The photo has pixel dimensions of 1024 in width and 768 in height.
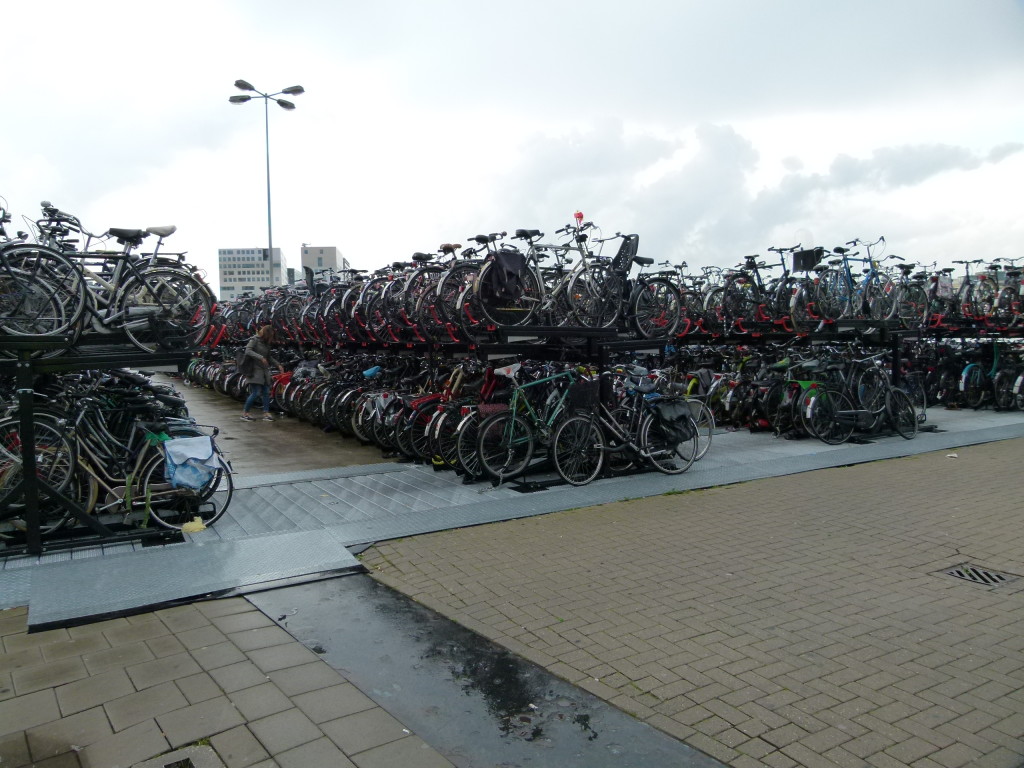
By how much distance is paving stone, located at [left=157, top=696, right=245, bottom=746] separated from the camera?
2949mm

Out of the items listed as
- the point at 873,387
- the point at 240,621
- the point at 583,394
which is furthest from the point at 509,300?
the point at 873,387

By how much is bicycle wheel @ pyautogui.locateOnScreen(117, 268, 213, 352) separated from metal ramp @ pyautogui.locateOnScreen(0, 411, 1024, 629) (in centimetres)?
154

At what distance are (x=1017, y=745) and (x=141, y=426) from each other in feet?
18.4

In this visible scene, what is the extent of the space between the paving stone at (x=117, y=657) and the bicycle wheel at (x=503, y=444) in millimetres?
3932

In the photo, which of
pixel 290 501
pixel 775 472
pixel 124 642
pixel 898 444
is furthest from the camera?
pixel 898 444

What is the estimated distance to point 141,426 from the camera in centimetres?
573

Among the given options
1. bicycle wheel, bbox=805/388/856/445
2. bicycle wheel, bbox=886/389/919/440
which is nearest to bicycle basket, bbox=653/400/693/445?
bicycle wheel, bbox=805/388/856/445

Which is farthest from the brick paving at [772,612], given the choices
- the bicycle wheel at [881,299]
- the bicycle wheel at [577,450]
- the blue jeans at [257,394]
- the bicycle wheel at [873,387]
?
the blue jeans at [257,394]

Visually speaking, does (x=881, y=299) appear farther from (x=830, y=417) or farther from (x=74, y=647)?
(x=74, y=647)

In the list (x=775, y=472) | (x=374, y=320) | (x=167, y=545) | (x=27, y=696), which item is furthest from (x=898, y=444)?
(x=27, y=696)

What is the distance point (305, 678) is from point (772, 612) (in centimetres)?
254

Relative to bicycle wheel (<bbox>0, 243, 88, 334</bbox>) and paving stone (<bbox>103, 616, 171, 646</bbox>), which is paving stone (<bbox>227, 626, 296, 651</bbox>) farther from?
bicycle wheel (<bbox>0, 243, 88, 334</bbox>)

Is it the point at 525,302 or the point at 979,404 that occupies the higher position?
the point at 525,302

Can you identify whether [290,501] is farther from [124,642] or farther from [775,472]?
[775,472]
